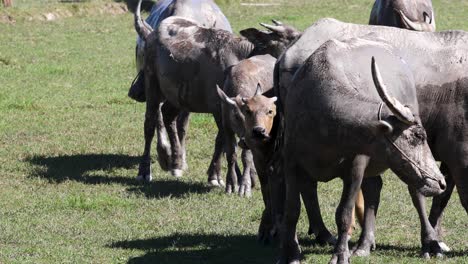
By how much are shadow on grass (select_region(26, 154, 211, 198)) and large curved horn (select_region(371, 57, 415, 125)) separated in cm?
460

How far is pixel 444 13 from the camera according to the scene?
3120 cm

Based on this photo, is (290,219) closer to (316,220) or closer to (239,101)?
(316,220)

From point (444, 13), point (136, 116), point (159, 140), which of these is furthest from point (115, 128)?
point (444, 13)

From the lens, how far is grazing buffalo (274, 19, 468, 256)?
9.38 metres

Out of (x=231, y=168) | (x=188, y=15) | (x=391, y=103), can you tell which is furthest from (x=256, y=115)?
(x=188, y=15)

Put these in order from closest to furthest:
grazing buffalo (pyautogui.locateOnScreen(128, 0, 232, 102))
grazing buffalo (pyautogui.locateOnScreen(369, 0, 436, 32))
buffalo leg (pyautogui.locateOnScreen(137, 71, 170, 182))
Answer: grazing buffalo (pyautogui.locateOnScreen(369, 0, 436, 32)), buffalo leg (pyautogui.locateOnScreen(137, 71, 170, 182)), grazing buffalo (pyautogui.locateOnScreen(128, 0, 232, 102))

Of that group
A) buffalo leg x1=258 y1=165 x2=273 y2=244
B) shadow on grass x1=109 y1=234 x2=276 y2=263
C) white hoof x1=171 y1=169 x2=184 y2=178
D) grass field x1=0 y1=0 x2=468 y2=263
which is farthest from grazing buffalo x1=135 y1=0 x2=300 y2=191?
shadow on grass x1=109 y1=234 x2=276 y2=263

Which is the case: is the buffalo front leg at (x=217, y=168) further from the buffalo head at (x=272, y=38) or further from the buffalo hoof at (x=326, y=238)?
the buffalo hoof at (x=326, y=238)

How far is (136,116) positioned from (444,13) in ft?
53.0

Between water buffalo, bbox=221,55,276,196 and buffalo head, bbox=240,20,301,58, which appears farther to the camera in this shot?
buffalo head, bbox=240,20,301,58

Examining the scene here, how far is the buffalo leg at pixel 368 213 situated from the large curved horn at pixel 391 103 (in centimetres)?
166

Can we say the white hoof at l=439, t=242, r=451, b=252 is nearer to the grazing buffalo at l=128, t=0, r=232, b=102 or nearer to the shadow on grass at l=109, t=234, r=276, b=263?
the shadow on grass at l=109, t=234, r=276, b=263

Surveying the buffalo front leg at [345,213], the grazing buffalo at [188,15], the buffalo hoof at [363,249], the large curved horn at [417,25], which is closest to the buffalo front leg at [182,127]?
the grazing buffalo at [188,15]

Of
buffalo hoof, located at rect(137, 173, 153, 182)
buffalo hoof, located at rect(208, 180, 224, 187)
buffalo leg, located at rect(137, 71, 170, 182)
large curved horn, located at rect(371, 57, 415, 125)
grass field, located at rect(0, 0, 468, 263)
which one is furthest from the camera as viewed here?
buffalo leg, located at rect(137, 71, 170, 182)
